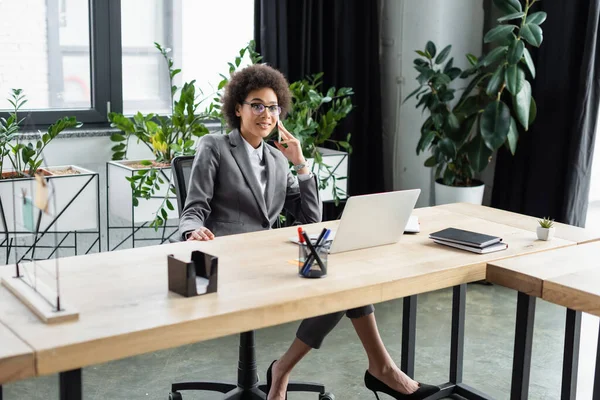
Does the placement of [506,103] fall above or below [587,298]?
above

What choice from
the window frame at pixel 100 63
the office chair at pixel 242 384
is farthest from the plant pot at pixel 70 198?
the office chair at pixel 242 384

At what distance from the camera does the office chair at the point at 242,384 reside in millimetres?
2693

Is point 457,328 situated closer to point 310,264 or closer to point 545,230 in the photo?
point 545,230

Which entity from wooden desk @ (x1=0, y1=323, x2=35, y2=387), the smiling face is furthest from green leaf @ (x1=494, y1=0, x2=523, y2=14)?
wooden desk @ (x1=0, y1=323, x2=35, y2=387)

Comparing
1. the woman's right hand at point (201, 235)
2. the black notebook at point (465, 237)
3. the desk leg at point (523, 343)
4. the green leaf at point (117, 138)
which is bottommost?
the desk leg at point (523, 343)

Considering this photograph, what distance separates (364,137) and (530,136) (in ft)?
3.50

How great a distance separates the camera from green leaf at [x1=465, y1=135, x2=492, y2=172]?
4.30 metres

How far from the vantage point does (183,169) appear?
2949 millimetres

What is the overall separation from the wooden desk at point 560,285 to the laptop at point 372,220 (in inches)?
12.2

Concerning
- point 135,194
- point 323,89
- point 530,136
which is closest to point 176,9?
point 323,89

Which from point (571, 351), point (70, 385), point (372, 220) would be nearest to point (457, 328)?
point (571, 351)

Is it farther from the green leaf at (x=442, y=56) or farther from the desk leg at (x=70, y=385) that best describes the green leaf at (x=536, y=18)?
the desk leg at (x=70, y=385)

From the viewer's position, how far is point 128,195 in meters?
3.84

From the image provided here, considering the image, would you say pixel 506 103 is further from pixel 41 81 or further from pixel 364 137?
pixel 41 81
